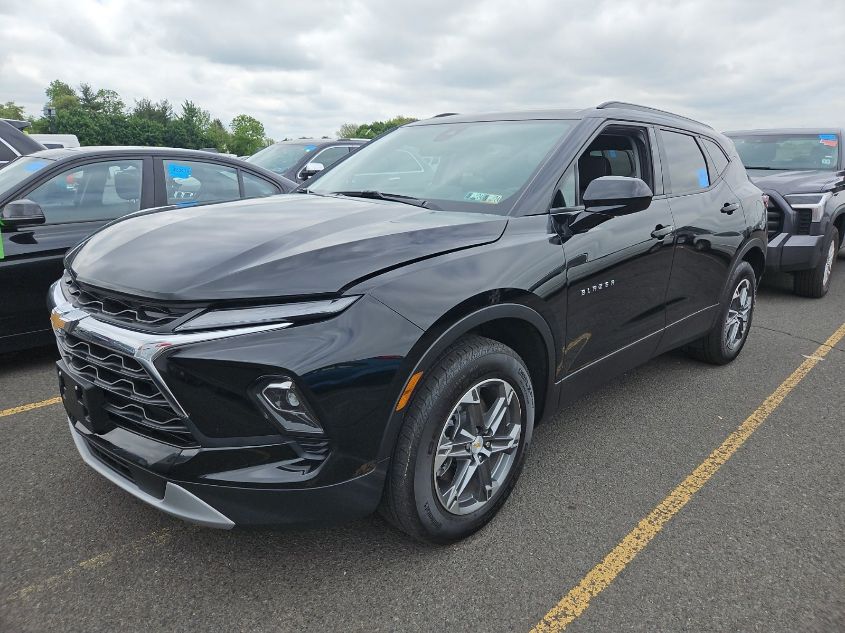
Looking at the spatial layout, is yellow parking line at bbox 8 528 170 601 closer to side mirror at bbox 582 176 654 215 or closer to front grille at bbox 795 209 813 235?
side mirror at bbox 582 176 654 215

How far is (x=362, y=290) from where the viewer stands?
6.47 feet

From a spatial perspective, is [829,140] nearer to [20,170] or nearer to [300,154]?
[300,154]

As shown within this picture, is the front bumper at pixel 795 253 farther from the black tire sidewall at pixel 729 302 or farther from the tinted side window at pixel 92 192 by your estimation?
the tinted side window at pixel 92 192

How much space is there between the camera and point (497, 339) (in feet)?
8.57

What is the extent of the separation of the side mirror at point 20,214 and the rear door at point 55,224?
0.23 feet

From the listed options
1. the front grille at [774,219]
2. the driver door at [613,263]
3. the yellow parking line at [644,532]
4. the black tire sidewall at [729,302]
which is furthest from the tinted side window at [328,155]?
the yellow parking line at [644,532]

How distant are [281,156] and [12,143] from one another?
403cm

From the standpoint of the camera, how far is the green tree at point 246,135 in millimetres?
103900

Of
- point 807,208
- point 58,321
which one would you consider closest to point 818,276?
point 807,208

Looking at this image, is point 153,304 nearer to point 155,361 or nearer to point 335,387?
point 155,361

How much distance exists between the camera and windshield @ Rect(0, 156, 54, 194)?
4156 mm

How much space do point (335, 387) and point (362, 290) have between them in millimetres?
329

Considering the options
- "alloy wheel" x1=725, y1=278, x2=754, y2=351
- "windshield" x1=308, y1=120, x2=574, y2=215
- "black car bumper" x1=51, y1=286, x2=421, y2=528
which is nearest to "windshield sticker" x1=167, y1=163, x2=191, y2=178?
"windshield" x1=308, y1=120, x2=574, y2=215

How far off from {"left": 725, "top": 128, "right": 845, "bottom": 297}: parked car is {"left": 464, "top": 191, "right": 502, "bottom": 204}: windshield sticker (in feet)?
16.8
